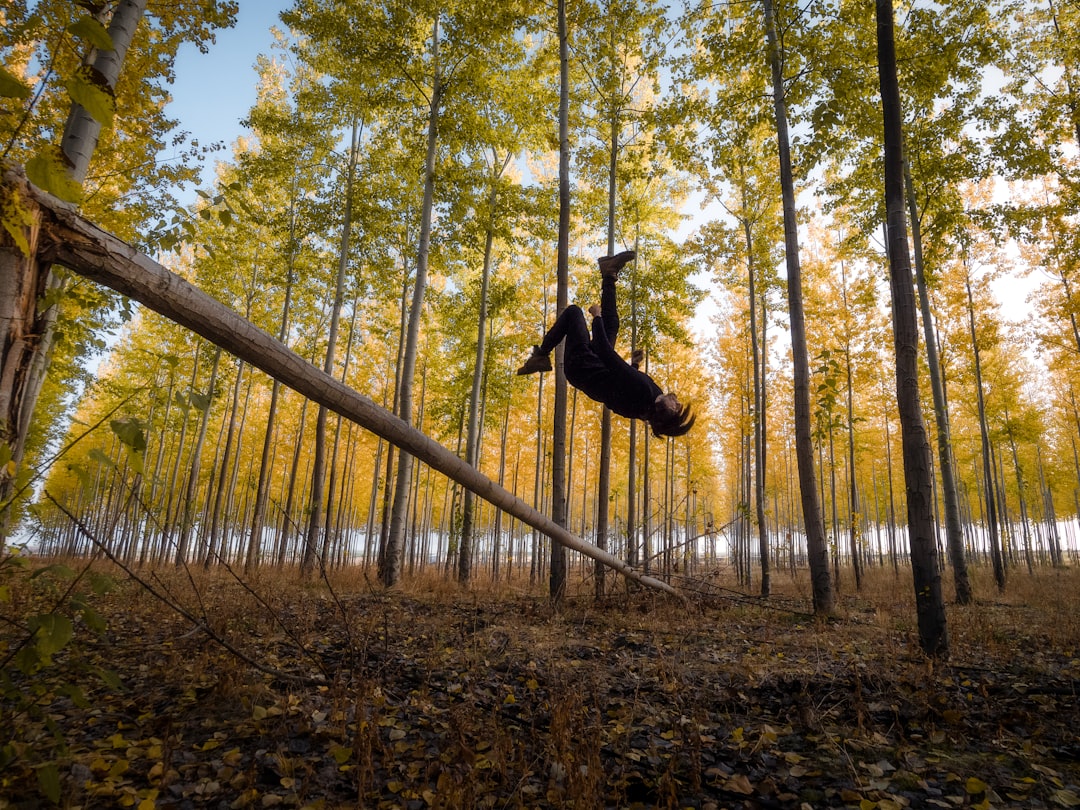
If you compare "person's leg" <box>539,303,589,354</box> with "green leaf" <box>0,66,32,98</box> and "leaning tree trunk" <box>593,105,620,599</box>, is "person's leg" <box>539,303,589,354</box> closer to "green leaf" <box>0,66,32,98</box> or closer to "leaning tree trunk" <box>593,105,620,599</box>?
"leaning tree trunk" <box>593,105,620,599</box>

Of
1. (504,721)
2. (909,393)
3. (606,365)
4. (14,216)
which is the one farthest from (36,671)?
(909,393)

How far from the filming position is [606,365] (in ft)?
17.5

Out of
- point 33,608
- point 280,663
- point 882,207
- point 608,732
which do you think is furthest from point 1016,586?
point 33,608

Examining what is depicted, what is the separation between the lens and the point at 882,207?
10.7 metres

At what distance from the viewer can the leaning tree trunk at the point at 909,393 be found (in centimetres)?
504

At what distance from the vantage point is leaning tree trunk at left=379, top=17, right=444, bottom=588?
10.0 meters

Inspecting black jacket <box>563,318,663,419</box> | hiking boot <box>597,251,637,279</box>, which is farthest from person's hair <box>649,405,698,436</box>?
hiking boot <box>597,251,637,279</box>

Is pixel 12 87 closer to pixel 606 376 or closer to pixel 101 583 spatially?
pixel 101 583

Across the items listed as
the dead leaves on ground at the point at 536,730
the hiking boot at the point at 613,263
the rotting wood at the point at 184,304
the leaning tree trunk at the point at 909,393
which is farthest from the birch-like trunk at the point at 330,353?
the leaning tree trunk at the point at 909,393

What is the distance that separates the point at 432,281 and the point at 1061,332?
18490 mm

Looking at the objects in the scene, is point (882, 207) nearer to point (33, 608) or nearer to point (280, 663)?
point (280, 663)

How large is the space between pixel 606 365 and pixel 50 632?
4.47m

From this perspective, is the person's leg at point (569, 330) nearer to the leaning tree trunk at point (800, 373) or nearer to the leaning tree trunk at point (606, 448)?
the leaning tree trunk at point (606, 448)

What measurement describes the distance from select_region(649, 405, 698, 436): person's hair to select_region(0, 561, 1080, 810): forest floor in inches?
93.2
